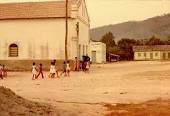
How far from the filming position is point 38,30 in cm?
4422

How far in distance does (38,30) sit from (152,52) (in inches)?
2492

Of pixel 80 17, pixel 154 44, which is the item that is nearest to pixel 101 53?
pixel 80 17

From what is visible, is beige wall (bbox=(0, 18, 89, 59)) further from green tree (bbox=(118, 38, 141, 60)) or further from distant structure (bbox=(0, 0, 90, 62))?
green tree (bbox=(118, 38, 141, 60))

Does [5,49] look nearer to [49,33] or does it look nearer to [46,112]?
[49,33]

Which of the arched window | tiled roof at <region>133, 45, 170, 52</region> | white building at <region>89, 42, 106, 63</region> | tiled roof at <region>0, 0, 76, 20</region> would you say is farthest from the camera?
tiled roof at <region>133, 45, 170, 52</region>

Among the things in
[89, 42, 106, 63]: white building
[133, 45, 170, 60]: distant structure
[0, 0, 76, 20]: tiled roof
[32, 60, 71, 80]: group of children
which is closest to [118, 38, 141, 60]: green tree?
[133, 45, 170, 60]: distant structure

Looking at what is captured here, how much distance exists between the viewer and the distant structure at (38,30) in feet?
142

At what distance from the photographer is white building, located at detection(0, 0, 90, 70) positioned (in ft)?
142

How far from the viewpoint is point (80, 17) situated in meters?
45.5

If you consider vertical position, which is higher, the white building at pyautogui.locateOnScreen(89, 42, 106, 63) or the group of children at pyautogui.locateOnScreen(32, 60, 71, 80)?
the white building at pyautogui.locateOnScreen(89, 42, 106, 63)

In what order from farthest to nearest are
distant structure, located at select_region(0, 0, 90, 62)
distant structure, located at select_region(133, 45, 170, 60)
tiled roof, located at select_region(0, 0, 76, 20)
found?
distant structure, located at select_region(133, 45, 170, 60) < tiled roof, located at select_region(0, 0, 76, 20) < distant structure, located at select_region(0, 0, 90, 62)

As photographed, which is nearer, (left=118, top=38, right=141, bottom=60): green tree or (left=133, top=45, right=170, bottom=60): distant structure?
(left=118, top=38, right=141, bottom=60): green tree

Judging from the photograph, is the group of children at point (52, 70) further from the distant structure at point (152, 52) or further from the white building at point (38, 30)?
the distant structure at point (152, 52)

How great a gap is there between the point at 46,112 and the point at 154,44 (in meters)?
103
